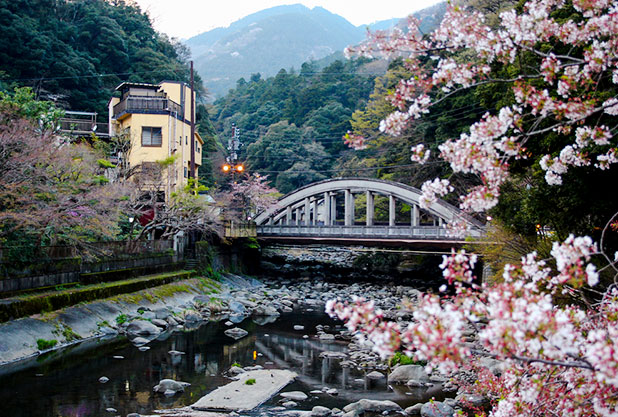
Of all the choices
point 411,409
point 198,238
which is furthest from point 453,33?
point 198,238

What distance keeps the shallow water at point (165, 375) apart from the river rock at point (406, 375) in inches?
12.2

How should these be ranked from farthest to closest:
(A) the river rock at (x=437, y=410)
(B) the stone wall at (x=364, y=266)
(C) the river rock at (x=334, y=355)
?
1. (B) the stone wall at (x=364, y=266)
2. (C) the river rock at (x=334, y=355)
3. (A) the river rock at (x=437, y=410)

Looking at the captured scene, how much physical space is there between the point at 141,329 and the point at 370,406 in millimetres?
8512

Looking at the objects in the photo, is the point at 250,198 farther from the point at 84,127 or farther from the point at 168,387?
the point at 168,387

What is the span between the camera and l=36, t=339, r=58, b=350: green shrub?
12227mm

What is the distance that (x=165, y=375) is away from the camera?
36.5ft

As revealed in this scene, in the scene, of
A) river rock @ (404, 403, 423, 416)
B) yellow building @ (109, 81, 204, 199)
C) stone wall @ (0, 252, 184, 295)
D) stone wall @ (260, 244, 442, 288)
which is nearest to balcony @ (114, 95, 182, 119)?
yellow building @ (109, 81, 204, 199)

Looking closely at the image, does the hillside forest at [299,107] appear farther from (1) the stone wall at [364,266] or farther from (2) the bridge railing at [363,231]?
(1) the stone wall at [364,266]

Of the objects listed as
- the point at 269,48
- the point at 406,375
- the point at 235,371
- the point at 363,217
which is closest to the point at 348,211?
the point at 363,217

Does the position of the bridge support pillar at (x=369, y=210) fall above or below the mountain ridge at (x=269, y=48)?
below

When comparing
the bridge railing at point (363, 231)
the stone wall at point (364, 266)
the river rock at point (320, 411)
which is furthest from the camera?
the stone wall at point (364, 266)

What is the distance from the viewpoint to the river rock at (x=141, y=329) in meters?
15.1

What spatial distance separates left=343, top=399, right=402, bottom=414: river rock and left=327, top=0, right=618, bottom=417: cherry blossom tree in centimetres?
492

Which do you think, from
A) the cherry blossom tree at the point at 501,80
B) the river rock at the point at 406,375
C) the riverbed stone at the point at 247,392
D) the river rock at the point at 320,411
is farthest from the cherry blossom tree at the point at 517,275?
the river rock at the point at 406,375
